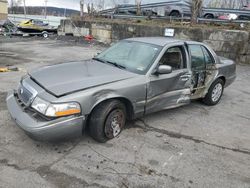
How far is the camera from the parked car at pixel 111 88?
11.3 ft

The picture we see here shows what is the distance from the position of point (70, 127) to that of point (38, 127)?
1.32ft

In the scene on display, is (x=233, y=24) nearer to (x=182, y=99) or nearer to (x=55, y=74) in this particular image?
(x=182, y=99)

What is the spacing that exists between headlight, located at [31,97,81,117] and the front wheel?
3.48 m

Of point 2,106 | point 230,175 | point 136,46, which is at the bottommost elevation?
point 230,175

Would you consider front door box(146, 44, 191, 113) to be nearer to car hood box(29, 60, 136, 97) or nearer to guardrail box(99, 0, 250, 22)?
car hood box(29, 60, 136, 97)

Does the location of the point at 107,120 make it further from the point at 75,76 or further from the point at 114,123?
the point at 75,76

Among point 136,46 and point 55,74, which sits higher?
point 136,46

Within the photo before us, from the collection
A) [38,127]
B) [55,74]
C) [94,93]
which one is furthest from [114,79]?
[38,127]

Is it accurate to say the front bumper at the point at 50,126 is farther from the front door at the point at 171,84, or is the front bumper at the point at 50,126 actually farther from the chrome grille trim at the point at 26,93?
the front door at the point at 171,84

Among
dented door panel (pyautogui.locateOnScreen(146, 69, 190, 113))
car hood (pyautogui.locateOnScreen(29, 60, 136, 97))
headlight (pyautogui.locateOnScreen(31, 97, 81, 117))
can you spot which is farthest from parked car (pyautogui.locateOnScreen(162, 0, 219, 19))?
headlight (pyautogui.locateOnScreen(31, 97, 81, 117))

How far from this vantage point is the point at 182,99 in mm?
5066

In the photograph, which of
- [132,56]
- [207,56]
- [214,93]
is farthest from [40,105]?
[214,93]

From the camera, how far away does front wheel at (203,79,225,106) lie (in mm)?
5914

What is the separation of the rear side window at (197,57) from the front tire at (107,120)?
197 cm
